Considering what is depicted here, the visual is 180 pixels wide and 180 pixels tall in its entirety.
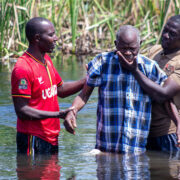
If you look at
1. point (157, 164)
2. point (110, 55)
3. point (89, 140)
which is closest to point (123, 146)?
point (157, 164)

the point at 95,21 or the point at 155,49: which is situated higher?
the point at 95,21

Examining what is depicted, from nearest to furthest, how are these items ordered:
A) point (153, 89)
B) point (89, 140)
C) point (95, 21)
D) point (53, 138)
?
point (153, 89), point (53, 138), point (89, 140), point (95, 21)

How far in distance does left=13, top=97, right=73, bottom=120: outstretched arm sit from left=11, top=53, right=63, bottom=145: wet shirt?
5 centimetres

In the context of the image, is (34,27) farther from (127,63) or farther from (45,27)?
(127,63)

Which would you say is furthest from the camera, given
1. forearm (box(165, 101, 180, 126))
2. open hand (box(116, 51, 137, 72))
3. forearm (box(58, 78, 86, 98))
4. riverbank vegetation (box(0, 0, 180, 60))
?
riverbank vegetation (box(0, 0, 180, 60))

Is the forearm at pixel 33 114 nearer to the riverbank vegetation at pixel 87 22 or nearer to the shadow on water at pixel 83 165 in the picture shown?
the shadow on water at pixel 83 165

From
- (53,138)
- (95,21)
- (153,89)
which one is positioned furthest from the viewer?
(95,21)

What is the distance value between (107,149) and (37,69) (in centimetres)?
87

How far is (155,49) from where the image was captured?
4660mm

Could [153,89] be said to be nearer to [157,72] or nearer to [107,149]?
[157,72]

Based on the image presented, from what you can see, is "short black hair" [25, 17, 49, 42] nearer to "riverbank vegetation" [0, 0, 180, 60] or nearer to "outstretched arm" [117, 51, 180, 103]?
"outstretched arm" [117, 51, 180, 103]

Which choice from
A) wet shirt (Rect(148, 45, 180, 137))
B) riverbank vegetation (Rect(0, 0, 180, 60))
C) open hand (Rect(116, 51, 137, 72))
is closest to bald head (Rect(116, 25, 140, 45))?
open hand (Rect(116, 51, 137, 72))

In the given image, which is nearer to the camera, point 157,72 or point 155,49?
point 157,72

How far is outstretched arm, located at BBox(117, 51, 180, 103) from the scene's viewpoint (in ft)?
13.2
